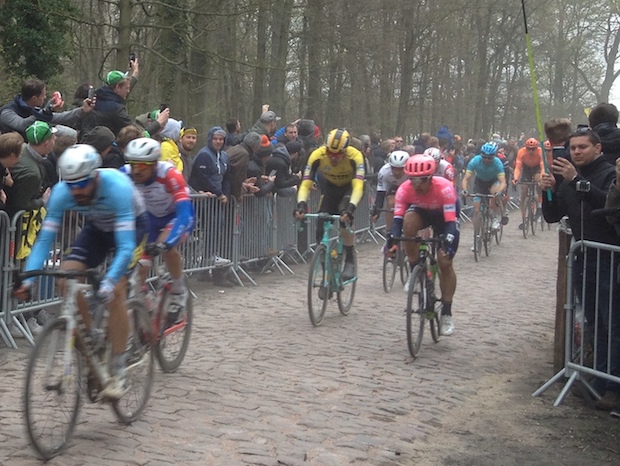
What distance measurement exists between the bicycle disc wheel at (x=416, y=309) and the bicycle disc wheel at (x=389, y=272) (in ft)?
13.0

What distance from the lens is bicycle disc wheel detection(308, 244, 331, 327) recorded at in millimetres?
10688

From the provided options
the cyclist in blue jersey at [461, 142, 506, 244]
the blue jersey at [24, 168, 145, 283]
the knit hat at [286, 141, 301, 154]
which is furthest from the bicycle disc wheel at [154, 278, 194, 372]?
the cyclist in blue jersey at [461, 142, 506, 244]

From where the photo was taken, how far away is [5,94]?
2036 centimetres

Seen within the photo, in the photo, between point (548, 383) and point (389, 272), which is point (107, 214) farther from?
point (389, 272)

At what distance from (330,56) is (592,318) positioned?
2246cm

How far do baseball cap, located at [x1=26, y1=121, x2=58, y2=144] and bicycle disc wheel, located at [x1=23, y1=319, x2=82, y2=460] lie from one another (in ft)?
12.4

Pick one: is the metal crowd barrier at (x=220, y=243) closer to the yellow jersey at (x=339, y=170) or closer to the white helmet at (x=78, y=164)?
the yellow jersey at (x=339, y=170)

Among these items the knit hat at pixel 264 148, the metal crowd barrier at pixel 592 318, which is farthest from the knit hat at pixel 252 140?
the metal crowd barrier at pixel 592 318

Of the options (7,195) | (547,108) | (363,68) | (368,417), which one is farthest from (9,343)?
(547,108)

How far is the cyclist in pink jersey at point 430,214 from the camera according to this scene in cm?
966

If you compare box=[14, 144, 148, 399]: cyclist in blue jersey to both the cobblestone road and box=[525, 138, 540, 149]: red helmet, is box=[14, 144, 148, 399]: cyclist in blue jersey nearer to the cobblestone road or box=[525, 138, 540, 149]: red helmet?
the cobblestone road

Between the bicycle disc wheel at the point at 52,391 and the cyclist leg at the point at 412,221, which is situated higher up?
the cyclist leg at the point at 412,221

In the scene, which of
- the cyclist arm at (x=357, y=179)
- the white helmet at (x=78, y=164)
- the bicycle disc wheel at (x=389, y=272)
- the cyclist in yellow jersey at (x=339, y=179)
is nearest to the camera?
the white helmet at (x=78, y=164)

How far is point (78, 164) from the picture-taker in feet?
19.7
